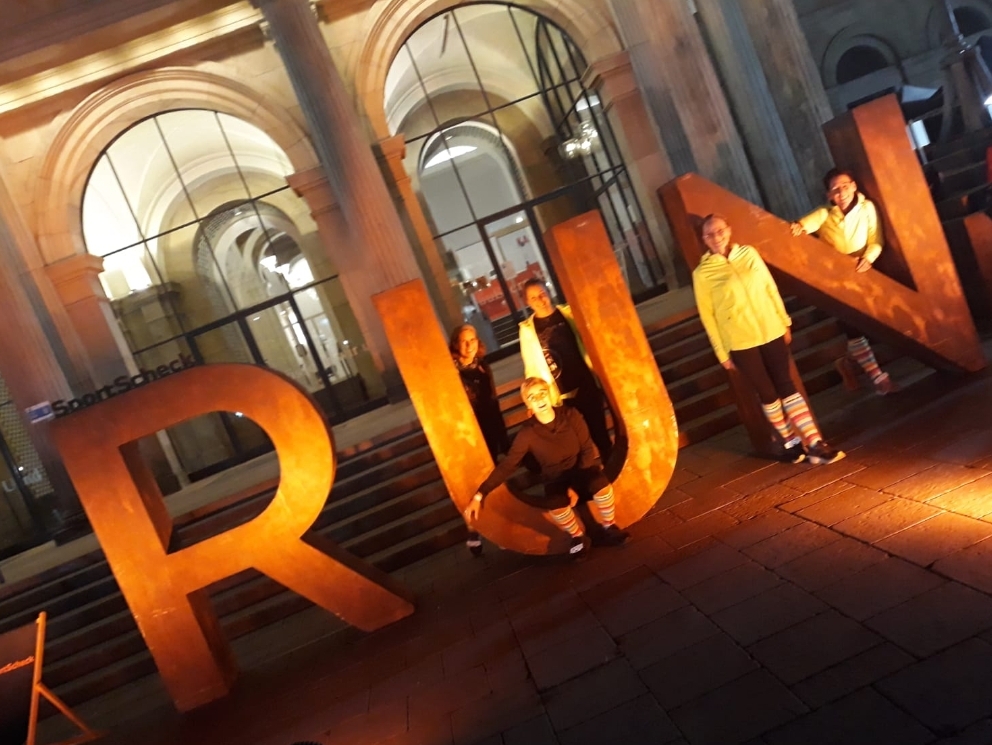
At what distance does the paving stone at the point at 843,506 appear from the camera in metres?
4.43

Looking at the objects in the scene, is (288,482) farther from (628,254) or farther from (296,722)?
(628,254)

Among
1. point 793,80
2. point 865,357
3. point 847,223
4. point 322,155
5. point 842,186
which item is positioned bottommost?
point 865,357

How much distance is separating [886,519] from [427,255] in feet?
31.4

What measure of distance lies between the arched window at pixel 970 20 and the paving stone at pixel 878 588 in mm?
18269

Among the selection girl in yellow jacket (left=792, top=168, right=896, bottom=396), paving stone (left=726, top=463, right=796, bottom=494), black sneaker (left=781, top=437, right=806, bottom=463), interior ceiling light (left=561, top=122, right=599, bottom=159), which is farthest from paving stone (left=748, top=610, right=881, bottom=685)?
interior ceiling light (left=561, top=122, right=599, bottom=159)

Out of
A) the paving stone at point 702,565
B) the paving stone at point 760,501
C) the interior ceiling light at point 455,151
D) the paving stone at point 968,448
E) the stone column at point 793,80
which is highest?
the interior ceiling light at point 455,151

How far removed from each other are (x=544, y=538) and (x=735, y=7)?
10.4 meters

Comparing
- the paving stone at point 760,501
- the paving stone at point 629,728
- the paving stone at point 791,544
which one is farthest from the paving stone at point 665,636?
the paving stone at point 760,501

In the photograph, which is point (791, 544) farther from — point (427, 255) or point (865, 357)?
point (427, 255)

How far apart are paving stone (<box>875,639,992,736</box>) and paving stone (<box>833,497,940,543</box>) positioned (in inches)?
46.2

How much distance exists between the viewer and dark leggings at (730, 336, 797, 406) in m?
5.31

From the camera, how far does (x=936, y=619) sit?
314 centimetres

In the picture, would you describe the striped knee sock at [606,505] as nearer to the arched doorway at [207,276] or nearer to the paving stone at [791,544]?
the paving stone at [791,544]

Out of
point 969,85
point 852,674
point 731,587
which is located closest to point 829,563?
point 731,587
